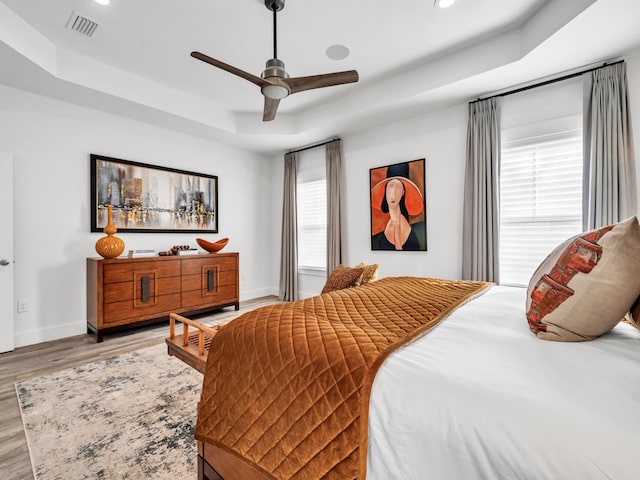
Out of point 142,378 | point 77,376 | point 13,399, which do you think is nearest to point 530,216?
point 142,378

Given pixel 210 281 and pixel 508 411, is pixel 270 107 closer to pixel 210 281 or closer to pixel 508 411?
pixel 210 281

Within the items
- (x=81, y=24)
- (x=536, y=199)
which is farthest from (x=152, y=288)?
(x=536, y=199)

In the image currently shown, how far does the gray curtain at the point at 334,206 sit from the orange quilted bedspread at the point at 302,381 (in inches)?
121

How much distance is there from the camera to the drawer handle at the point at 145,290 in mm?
3498

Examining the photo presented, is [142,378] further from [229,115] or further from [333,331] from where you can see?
[229,115]

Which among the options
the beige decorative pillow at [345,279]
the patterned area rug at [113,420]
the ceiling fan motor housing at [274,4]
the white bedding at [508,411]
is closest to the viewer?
the white bedding at [508,411]

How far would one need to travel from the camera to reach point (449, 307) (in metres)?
1.39

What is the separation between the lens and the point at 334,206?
4582mm

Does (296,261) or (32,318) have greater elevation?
(296,261)

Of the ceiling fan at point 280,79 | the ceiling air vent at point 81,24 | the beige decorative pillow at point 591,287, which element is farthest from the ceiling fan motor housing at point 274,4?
the beige decorative pillow at point 591,287

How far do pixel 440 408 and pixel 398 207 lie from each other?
11.4 ft

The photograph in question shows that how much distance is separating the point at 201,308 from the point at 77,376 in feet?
5.70

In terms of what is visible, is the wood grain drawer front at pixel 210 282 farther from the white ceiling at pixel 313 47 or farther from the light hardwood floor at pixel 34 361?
the white ceiling at pixel 313 47

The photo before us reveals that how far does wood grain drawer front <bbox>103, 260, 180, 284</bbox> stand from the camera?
10.6 ft
